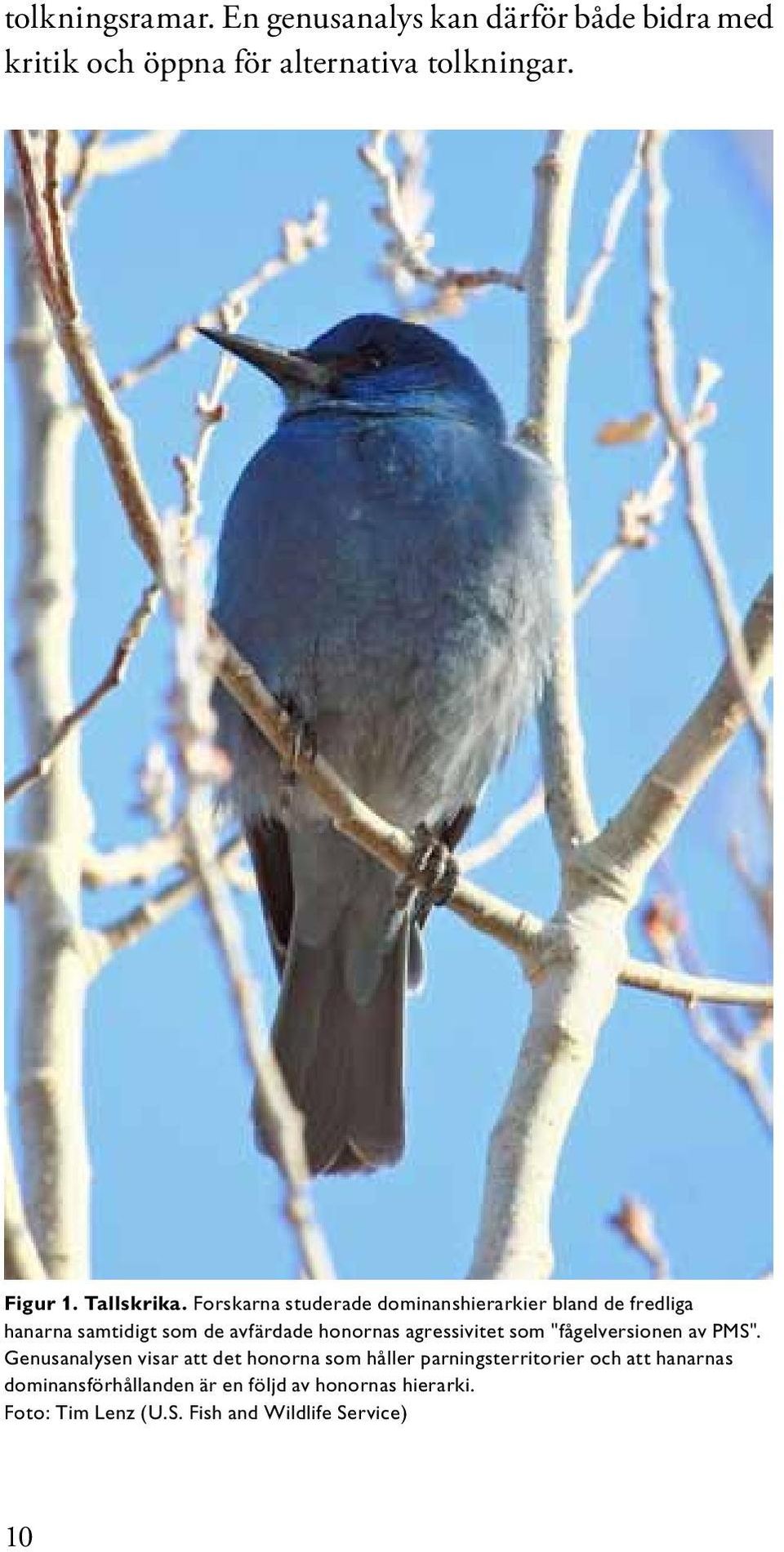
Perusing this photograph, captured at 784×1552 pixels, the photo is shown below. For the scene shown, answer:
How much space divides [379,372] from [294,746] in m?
2.02

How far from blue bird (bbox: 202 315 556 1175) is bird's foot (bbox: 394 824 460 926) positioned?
10.2 inches

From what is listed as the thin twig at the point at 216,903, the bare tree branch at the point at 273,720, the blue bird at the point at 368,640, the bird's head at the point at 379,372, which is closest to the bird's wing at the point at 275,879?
the blue bird at the point at 368,640

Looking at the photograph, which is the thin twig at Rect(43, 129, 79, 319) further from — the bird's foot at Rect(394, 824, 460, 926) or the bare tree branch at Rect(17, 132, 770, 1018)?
the bird's foot at Rect(394, 824, 460, 926)

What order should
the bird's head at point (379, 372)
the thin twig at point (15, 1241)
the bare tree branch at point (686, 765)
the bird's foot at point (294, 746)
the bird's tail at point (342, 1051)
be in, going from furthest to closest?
the bird's head at point (379, 372)
the bird's tail at point (342, 1051)
the bird's foot at point (294, 746)
the bare tree branch at point (686, 765)
the thin twig at point (15, 1241)

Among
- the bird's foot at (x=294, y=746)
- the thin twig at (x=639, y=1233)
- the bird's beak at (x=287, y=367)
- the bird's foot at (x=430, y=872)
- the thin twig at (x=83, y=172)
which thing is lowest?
the thin twig at (x=639, y=1233)

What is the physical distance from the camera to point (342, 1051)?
20.6 feet

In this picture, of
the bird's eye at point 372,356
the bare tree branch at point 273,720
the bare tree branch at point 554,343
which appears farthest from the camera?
the bird's eye at point 372,356

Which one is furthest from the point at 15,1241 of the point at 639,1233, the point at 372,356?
the point at 372,356

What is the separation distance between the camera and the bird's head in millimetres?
6223

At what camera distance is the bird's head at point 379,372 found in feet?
20.4

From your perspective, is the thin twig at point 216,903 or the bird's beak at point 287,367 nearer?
the thin twig at point 216,903

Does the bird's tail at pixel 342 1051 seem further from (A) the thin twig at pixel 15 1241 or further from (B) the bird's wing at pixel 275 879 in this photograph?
(A) the thin twig at pixel 15 1241
